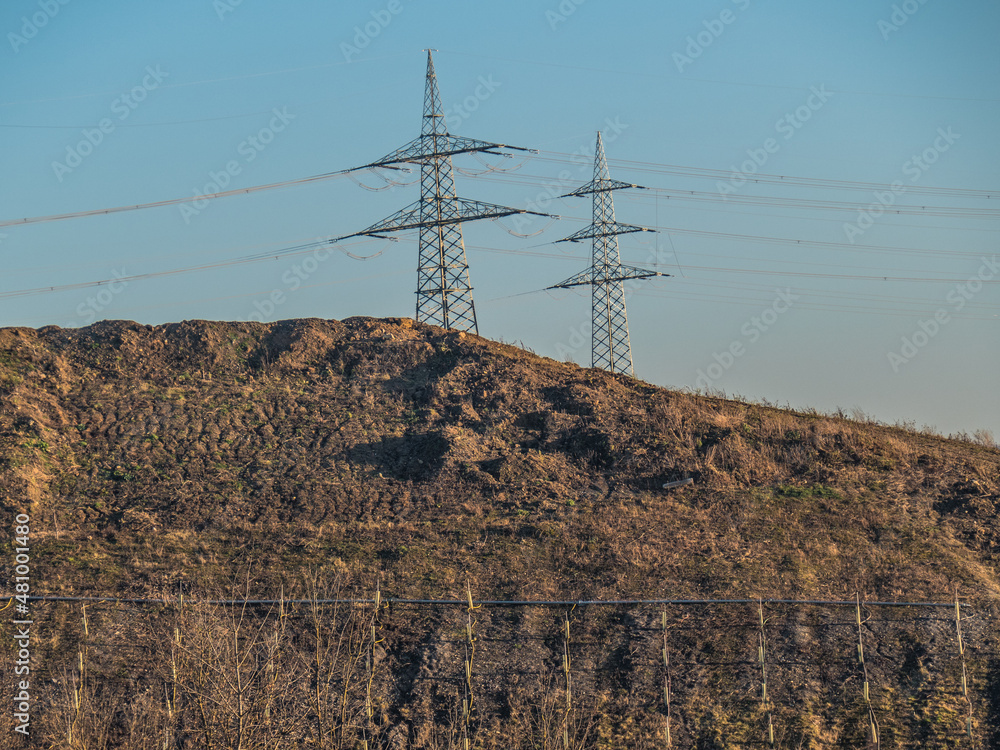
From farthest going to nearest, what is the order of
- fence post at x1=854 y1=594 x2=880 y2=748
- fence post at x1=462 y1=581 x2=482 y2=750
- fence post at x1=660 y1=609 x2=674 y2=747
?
fence post at x1=660 y1=609 x2=674 y2=747, fence post at x1=462 y1=581 x2=482 y2=750, fence post at x1=854 y1=594 x2=880 y2=748

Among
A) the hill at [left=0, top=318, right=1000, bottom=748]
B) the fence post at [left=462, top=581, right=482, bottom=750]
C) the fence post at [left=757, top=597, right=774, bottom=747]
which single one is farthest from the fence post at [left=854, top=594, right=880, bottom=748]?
the fence post at [left=462, top=581, right=482, bottom=750]

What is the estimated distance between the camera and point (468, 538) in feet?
87.4

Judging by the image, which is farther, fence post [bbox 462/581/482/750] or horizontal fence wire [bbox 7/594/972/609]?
horizontal fence wire [bbox 7/594/972/609]

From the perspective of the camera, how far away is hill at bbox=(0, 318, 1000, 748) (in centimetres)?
1945

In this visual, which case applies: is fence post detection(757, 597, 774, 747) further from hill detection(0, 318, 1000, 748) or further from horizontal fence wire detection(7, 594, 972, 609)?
horizontal fence wire detection(7, 594, 972, 609)

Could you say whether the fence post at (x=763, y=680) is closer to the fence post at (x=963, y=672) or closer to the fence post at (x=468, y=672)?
the fence post at (x=963, y=672)

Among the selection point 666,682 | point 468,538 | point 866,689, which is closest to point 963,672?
point 866,689

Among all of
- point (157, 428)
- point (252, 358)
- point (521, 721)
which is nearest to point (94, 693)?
point (521, 721)

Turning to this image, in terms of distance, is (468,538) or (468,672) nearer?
(468,672)

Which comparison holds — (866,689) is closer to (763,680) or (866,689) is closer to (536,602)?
(763,680)

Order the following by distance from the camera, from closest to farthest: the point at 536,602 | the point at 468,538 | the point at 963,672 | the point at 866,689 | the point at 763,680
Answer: the point at 866,689, the point at 763,680, the point at 963,672, the point at 536,602, the point at 468,538

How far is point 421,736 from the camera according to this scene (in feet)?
62.5

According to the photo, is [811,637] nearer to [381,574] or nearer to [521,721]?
[521,721]

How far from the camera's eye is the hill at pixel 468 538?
19453 mm
